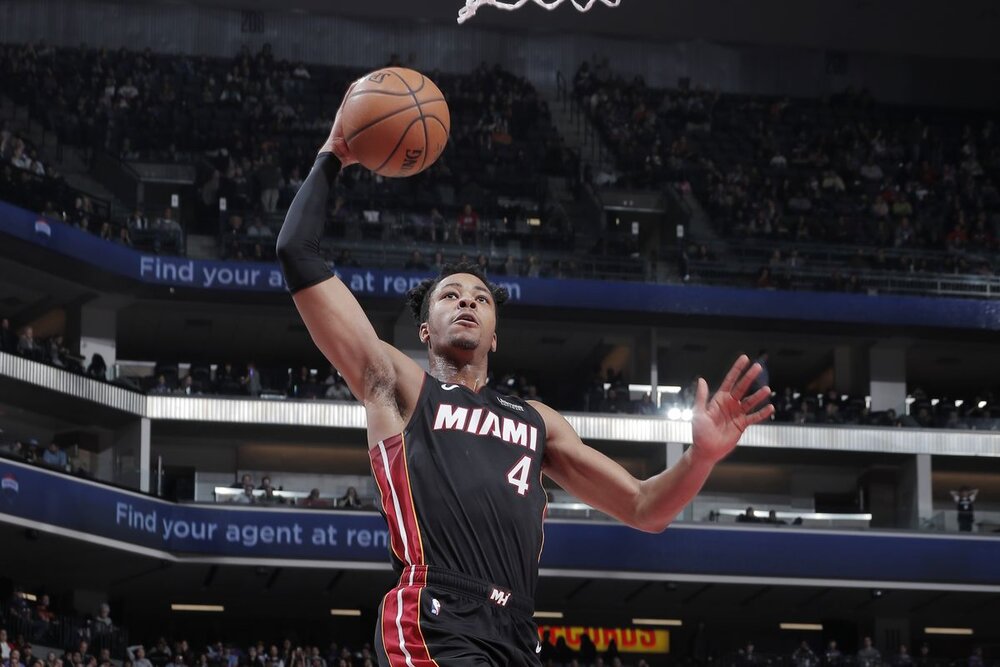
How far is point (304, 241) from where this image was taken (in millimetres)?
5246

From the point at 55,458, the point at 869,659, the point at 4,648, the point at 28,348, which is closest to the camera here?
the point at 4,648

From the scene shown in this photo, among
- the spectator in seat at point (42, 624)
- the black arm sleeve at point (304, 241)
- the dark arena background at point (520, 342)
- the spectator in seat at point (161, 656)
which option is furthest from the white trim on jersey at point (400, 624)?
the spectator in seat at point (161, 656)

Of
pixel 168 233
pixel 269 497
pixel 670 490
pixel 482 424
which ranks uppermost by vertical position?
pixel 168 233

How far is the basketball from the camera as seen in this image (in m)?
5.74

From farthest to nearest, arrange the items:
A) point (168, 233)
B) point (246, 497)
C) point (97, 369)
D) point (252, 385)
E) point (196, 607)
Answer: point (196, 607), point (168, 233), point (252, 385), point (97, 369), point (246, 497)

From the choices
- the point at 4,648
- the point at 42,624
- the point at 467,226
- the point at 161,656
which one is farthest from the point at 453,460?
the point at 467,226

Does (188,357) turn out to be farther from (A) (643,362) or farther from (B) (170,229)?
(A) (643,362)

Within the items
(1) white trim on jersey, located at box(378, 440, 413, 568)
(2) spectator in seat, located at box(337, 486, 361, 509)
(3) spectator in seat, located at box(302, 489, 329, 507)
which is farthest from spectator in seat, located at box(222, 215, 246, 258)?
(1) white trim on jersey, located at box(378, 440, 413, 568)

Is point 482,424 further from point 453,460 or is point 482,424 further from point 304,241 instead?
point 304,241

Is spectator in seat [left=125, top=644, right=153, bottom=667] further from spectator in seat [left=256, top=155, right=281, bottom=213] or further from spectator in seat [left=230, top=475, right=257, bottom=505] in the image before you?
spectator in seat [left=256, top=155, right=281, bottom=213]

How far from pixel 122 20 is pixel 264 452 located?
1454 cm

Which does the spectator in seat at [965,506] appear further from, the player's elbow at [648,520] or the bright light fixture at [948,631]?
the player's elbow at [648,520]

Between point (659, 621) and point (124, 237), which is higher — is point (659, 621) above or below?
below

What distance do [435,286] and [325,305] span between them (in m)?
0.57
